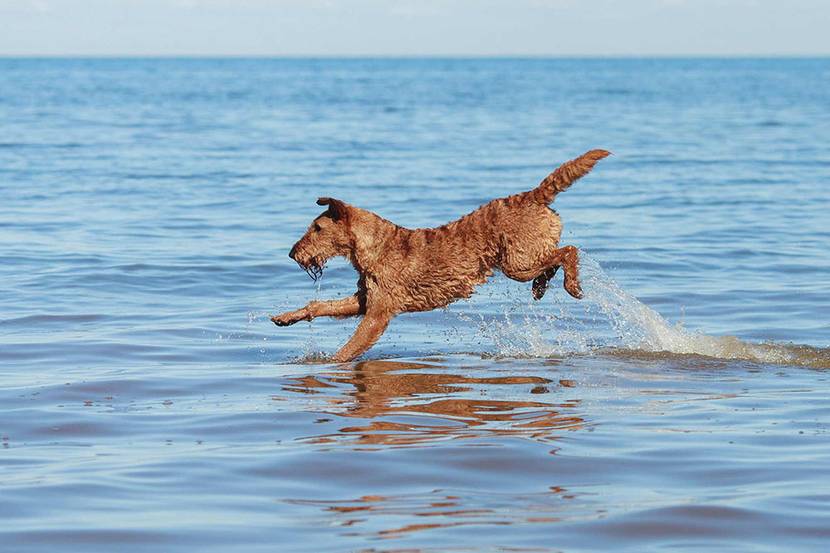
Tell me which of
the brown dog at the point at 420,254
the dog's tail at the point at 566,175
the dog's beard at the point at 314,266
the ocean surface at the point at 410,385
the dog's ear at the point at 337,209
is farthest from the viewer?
the dog's beard at the point at 314,266

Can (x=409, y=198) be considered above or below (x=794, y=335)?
above

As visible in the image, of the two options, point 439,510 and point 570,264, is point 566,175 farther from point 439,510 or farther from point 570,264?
point 439,510

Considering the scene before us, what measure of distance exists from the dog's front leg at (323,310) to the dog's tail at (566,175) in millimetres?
1619

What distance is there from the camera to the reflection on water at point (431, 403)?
6.82 m

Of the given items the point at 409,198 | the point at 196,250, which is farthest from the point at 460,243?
the point at 409,198

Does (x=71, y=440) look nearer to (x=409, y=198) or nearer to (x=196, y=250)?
(x=196, y=250)

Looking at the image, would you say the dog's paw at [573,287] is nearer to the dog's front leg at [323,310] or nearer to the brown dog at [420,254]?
the brown dog at [420,254]

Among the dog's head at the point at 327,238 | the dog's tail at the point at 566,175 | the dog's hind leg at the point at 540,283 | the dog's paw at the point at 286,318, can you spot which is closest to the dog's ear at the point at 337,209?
the dog's head at the point at 327,238

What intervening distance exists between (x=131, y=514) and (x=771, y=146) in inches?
1219

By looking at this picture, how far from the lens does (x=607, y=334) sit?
10891mm

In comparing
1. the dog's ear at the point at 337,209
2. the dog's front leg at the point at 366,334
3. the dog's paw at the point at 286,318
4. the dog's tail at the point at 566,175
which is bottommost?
the dog's front leg at the point at 366,334

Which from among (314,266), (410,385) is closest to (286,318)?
(314,266)

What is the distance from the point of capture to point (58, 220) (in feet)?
60.4

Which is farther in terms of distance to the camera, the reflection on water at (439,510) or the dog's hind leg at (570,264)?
the dog's hind leg at (570,264)
